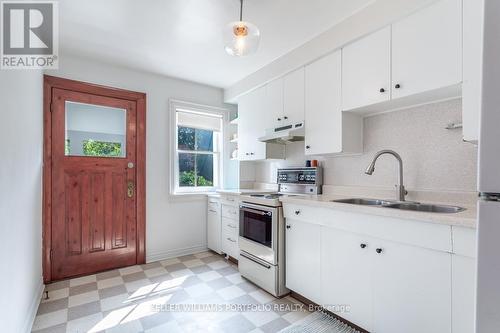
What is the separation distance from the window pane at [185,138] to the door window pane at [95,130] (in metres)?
0.73

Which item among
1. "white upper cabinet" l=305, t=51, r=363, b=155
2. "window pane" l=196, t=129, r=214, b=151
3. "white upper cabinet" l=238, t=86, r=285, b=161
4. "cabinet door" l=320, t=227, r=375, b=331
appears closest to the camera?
"cabinet door" l=320, t=227, r=375, b=331

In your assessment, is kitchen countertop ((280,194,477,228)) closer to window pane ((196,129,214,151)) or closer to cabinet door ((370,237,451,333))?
cabinet door ((370,237,451,333))

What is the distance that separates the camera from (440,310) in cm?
129

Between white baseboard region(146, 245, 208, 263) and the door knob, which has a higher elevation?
the door knob

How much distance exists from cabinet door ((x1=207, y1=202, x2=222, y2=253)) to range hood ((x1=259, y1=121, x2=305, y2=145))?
3.87ft

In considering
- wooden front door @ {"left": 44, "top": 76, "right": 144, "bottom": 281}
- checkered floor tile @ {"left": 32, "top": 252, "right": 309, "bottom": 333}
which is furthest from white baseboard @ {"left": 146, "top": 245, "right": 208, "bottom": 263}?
checkered floor tile @ {"left": 32, "top": 252, "right": 309, "bottom": 333}

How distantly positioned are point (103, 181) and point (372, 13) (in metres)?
3.19

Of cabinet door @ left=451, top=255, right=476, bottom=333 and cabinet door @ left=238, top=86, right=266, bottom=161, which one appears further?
cabinet door @ left=238, top=86, right=266, bottom=161

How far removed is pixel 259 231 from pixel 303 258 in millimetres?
520

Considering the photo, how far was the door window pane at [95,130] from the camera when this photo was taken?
276 centimetres

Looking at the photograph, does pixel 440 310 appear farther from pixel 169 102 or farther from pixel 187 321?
pixel 169 102

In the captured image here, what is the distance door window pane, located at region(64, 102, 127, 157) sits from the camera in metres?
2.76

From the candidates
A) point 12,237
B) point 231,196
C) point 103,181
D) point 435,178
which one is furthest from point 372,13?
point 103,181

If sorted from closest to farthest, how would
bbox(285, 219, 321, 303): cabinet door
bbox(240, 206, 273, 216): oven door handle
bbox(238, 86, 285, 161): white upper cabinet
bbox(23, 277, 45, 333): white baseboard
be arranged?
bbox(23, 277, 45, 333): white baseboard → bbox(285, 219, 321, 303): cabinet door → bbox(240, 206, 273, 216): oven door handle → bbox(238, 86, 285, 161): white upper cabinet
